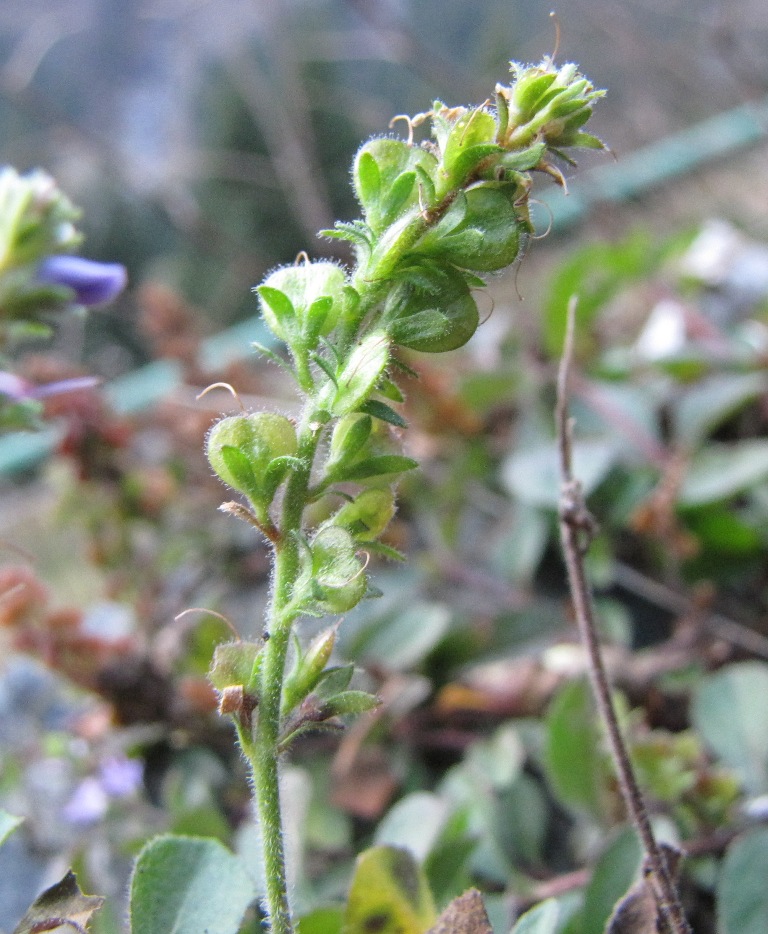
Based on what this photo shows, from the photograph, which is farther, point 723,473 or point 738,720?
point 723,473

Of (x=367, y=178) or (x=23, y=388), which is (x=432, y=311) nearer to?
(x=367, y=178)

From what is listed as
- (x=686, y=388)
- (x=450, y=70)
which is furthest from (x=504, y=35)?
(x=686, y=388)

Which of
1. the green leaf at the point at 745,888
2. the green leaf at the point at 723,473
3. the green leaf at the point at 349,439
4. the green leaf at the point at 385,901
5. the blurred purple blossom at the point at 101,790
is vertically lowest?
the green leaf at the point at 745,888

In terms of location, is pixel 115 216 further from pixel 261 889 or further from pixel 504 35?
pixel 261 889

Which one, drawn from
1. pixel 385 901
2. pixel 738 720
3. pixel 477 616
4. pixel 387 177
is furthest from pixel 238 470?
pixel 477 616

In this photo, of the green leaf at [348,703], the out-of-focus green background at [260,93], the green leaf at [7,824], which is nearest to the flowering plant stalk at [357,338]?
the green leaf at [348,703]

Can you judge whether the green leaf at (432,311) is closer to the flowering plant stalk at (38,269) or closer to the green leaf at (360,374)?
the green leaf at (360,374)

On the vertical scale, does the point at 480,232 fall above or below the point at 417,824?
above
